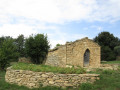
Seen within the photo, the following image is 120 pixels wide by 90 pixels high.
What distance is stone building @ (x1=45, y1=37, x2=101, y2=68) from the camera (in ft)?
43.9

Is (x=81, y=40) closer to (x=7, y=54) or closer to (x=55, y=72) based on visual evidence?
(x=55, y=72)

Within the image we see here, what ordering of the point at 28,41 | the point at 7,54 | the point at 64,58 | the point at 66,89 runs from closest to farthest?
the point at 66,89 < the point at 64,58 < the point at 7,54 < the point at 28,41

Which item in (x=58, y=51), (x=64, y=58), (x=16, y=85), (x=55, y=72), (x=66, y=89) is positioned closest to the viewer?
(x=66, y=89)

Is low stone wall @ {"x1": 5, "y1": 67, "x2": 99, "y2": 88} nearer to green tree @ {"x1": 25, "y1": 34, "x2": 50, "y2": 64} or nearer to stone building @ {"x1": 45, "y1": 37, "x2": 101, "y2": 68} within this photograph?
stone building @ {"x1": 45, "y1": 37, "x2": 101, "y2": 68}

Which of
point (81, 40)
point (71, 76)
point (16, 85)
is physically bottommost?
point (16, 85)

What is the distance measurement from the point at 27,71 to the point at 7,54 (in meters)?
9.15

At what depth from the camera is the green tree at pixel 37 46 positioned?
23.0m

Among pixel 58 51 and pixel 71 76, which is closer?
pixel 71 76

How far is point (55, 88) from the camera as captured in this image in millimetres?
6504

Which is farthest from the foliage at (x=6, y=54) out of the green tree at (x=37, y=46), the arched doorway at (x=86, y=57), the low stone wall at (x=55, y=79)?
the arched doorway at (x=86, y=57)

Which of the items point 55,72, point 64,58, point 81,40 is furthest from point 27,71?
point 81,40

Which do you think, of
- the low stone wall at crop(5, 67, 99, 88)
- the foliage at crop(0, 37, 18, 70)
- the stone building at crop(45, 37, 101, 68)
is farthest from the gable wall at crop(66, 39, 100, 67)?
the foliage at crop(0, 37, 18, 70)

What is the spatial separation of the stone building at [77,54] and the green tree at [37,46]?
7.89 meters

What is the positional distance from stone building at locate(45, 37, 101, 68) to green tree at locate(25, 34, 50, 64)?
25.9ft
